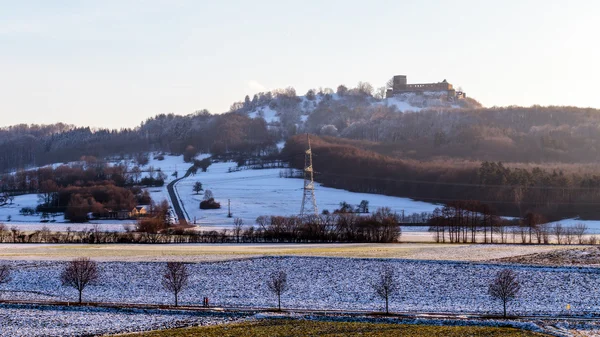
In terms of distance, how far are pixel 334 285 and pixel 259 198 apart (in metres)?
71.1

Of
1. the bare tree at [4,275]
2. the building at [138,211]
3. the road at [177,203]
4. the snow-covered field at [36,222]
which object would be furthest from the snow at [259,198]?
the bare tree at [4,275]

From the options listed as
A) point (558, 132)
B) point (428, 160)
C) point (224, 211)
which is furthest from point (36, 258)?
point (558, 132)

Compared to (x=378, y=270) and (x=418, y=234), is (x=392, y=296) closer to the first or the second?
(x=378, y=270)

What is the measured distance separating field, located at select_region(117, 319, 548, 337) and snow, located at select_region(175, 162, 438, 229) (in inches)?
2313

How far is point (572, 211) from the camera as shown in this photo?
321ft

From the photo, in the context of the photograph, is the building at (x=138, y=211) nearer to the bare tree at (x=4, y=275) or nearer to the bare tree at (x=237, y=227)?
the bare tree at (x=237, y=227)

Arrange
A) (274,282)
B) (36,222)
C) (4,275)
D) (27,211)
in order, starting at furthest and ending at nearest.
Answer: (27,211) → (36,222) → (4,275) → (274,282)

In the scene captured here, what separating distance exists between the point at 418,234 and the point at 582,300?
42450mm

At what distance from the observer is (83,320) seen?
34.3 meters

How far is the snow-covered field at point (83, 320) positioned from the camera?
3166 centimetres

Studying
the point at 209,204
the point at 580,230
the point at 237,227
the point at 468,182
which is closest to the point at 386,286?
the point at 237,227

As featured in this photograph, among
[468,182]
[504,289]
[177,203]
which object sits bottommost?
[504,289]

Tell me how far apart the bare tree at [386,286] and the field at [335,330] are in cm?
419

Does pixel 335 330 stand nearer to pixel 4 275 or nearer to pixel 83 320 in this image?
pixel 83 320
